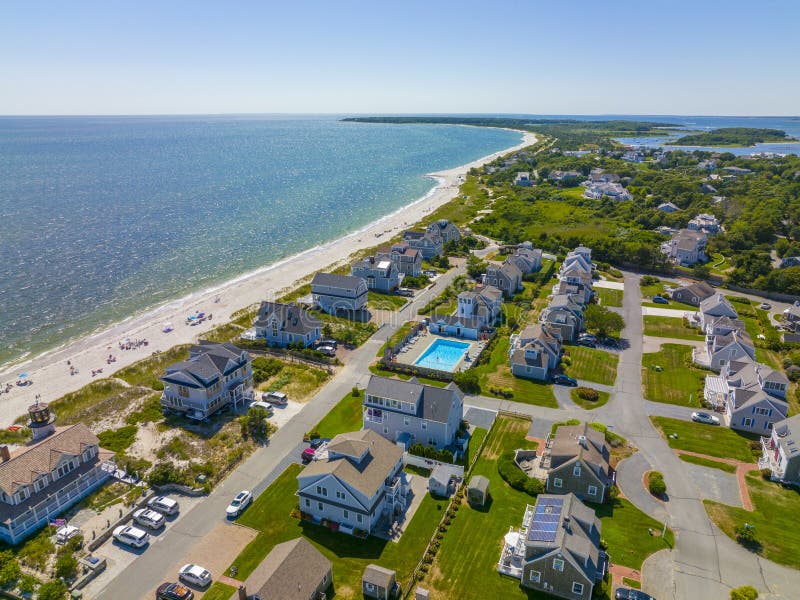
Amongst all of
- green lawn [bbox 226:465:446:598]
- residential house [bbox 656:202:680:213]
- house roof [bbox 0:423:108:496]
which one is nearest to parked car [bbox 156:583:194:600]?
green lawn [bbox 226:465:446:598]

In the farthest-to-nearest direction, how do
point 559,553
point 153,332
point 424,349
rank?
point 153,332
point 424,349
point 559,553

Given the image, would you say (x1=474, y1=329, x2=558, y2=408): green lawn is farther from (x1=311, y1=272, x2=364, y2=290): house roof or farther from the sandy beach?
the sandy beach

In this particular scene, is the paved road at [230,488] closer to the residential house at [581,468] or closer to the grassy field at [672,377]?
the residential house at [581,468]

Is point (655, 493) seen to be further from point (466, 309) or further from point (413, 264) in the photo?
point (413, 264)

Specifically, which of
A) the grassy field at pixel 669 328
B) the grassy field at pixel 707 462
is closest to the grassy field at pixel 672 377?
the grassy field at pixel 669 328

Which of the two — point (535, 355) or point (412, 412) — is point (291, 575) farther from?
point (535, 355)

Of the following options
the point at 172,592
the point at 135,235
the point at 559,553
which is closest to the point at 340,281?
the point at 172,592
